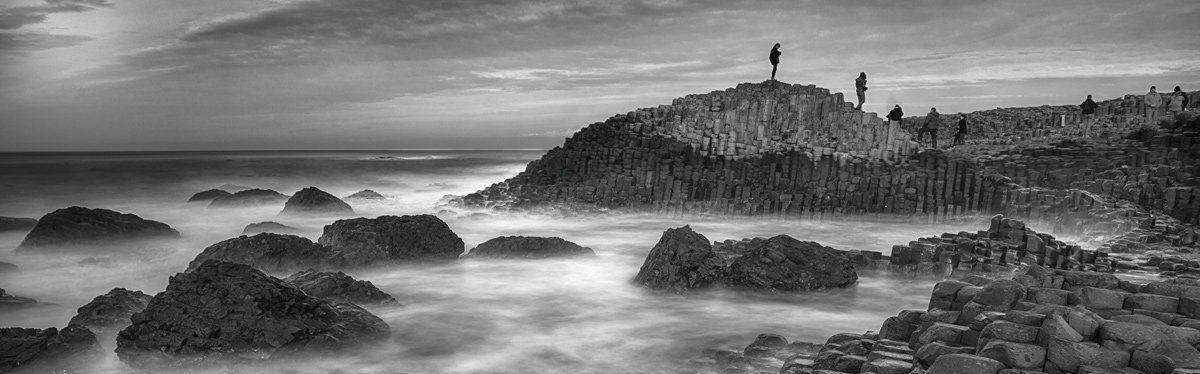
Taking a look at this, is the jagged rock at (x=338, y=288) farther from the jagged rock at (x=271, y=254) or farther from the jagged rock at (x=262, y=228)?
the jagged rock at (x=262, y=228)

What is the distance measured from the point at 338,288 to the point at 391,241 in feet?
12.7

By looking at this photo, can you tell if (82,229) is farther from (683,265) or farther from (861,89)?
(861,89)

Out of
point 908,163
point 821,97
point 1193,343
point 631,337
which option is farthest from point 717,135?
point 1193,343

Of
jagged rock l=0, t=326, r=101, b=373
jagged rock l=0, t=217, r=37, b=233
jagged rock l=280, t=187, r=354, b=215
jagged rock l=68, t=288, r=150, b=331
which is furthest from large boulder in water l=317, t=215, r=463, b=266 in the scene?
jagged rock l=0, t=217, r=37, b=233

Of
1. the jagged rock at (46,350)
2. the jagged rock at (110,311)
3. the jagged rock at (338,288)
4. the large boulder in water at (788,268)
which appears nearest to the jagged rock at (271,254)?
the jagged rock at (338,288)

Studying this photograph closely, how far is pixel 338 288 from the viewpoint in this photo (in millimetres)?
10734

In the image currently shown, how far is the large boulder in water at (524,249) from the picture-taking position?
14.9m

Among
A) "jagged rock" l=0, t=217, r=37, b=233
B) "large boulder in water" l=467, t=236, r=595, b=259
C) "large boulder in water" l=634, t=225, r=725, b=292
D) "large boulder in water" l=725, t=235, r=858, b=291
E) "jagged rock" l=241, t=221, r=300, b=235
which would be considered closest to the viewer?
"large boulder in water" l=725, t=235, r=858, b=291

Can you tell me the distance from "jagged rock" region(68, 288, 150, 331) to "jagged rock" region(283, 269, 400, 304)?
74.4 inches

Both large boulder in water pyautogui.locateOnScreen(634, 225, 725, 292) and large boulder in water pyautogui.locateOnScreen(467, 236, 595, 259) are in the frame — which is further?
large boulder in water pyautogui.locateOnScreen(467, 236, 595, 259)

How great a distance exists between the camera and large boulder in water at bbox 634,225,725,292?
1213 cm

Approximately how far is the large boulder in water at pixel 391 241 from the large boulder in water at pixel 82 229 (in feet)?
17.9

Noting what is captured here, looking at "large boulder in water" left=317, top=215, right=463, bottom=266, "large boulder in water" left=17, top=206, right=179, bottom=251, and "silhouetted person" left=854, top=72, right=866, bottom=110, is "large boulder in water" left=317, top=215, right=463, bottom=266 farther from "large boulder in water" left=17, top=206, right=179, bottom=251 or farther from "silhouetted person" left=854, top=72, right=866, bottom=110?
"silhouetted person" left=854, top=72, right=866, bottom=110

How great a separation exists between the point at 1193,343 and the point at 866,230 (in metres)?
15.4
